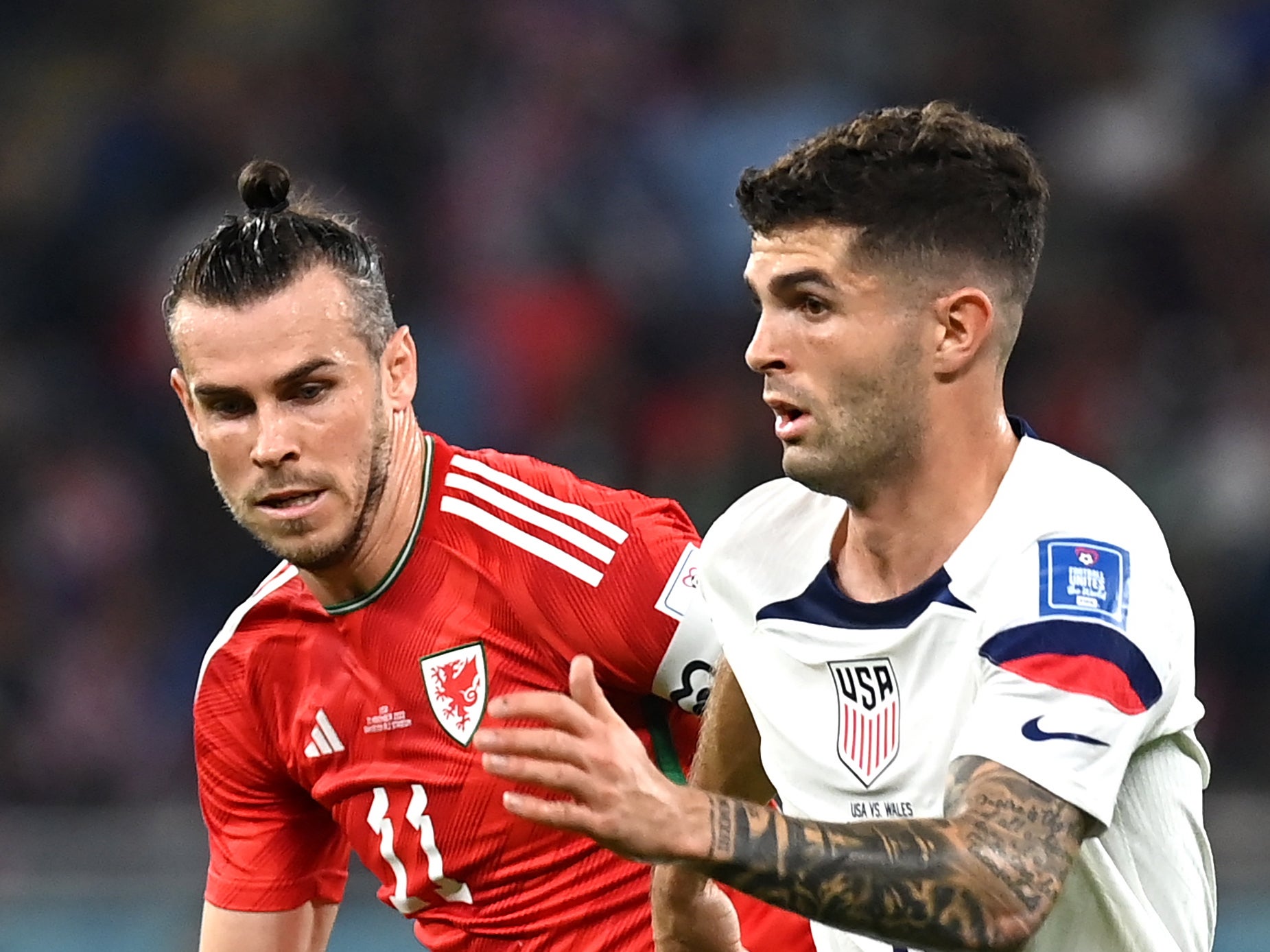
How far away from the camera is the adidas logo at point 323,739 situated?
130 inches

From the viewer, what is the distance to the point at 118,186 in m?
8.60

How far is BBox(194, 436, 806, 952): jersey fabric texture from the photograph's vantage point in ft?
10.4

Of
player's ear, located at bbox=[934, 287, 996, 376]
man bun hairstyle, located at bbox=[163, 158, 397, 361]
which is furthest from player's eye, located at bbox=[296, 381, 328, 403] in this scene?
player's ear, located at bbox=[934, 287, 996, 376]

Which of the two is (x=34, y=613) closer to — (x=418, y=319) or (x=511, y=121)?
(x=418, y=319)

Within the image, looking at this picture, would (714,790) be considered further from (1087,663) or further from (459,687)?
(1087,663)

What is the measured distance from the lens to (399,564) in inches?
129

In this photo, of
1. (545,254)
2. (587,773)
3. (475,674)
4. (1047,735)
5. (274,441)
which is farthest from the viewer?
(545,254)

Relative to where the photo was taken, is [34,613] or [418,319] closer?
[34,613]

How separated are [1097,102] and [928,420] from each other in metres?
6.39

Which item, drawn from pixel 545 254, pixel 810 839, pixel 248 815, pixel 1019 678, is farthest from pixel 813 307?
pixel 545 254

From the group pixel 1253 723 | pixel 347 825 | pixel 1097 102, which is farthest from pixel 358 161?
pixel 347 825

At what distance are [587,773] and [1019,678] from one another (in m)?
0.54

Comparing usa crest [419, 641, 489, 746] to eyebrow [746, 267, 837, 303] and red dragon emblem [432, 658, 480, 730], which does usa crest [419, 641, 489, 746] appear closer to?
red dragon emblem [432, 658, 480, 730]

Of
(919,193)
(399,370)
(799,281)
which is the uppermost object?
(399,370)
